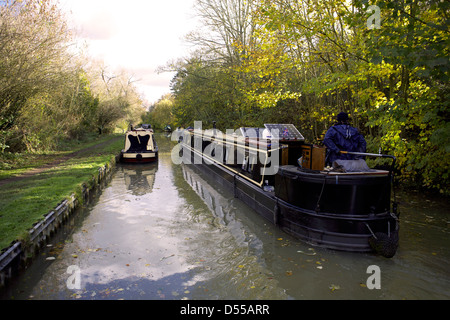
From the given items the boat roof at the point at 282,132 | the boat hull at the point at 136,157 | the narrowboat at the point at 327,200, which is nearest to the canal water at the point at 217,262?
the narrowboat at the point at 327,200

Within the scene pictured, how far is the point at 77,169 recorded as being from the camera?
10.9 meters

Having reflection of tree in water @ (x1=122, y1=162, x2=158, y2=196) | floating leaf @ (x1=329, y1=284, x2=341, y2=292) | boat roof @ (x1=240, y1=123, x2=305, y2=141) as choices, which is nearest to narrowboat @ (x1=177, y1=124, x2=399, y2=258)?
floating leaf @ (x1=329, y1=284, x2=341, y2=292)

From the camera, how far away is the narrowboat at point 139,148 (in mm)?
14766

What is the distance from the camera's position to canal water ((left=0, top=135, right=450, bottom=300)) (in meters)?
3.78

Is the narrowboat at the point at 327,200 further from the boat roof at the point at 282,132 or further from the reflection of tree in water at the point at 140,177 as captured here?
the reflection of tree in water at the point at 140,177

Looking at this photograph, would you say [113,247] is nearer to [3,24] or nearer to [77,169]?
[77,169]

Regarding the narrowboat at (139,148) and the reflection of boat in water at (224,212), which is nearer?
the reflection of boat in water at (224,212)

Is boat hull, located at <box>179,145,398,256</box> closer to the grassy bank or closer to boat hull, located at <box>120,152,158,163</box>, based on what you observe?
the grassy bank

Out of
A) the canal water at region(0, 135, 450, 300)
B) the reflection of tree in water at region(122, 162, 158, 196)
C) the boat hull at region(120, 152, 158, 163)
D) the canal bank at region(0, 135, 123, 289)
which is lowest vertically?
the canal water at region(0, 135, 450, 300)

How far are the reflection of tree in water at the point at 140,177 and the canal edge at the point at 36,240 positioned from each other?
1.75 metres

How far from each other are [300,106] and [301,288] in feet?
33.0

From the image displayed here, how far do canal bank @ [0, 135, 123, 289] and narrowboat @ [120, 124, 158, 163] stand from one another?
79.6 inches

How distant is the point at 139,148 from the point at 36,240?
37.7 feet
